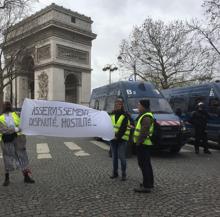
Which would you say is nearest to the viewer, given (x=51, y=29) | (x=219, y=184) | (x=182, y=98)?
(x=219, y=184)

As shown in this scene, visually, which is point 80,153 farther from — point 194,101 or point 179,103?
point 179,103

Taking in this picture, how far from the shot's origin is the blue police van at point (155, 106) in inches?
467

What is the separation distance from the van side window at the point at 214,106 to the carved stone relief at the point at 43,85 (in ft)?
164

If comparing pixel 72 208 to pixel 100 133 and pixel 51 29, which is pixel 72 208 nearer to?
pixel 100 133

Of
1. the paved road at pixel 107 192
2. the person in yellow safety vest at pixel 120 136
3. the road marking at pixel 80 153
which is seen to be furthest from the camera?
the road marking at pixel 80 153

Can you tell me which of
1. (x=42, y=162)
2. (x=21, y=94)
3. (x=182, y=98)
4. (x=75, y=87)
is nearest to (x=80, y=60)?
(x=75, y=87)

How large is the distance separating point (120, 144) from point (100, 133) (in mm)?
527

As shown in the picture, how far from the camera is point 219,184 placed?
7688mm

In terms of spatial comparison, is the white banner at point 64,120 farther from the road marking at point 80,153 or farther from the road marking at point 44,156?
the road marking at point 80,153

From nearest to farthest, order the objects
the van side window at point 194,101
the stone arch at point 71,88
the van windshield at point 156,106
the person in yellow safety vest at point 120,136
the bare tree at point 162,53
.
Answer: the person in yellow safety vest at point 120,136
the van windshield at point 156,106
the van side window at point 194,101
the bare tree at point 162,53
the stone arch at point 71,88

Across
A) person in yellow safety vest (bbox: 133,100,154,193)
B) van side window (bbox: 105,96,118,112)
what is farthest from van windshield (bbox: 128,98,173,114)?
person in yellow safety vest (bbox: 133,100,154,193)

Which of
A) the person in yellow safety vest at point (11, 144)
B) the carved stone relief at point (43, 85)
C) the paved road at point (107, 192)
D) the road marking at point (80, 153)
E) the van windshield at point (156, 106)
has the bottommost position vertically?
the paved road at point (107, 192)

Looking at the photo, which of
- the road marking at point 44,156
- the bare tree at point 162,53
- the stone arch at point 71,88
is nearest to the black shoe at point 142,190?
the road marking at point 44,156

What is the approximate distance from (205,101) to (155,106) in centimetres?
310
